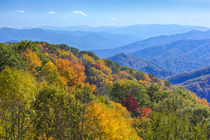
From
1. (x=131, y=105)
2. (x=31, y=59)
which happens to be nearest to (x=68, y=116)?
(x=131, y=105)

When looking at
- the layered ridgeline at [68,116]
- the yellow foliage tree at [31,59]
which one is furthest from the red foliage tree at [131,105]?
the yellow foliage tree at [31,59]

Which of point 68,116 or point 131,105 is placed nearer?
point 68,116

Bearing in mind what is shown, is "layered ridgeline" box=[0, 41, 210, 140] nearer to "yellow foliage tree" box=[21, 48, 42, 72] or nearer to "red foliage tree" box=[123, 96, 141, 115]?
"red foliage tree" box=[123, 96, 141, 115]

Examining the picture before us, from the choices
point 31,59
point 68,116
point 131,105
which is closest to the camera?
point 68,116

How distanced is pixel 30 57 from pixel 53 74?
20.4 meters

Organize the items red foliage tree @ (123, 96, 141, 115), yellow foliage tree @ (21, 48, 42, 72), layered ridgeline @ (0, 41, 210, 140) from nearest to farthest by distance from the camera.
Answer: layered ridgeline @ (0, 41, 210, 140), red foliage tree @ (123, 96, 141, 115), yellow foliage tree @ (21, 48, 42, 72)

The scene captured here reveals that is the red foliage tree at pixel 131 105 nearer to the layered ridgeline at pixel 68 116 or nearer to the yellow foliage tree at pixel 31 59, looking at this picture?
the layered ridgeline at pixel 68 116

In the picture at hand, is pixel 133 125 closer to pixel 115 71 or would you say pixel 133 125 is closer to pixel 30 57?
pixel 30 57

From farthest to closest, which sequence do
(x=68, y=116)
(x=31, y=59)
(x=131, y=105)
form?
(x=31, y=59), (x=131, y=105), (x=68, y=116)

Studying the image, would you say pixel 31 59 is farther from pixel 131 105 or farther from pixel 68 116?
pixel 68 116

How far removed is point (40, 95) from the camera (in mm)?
24344

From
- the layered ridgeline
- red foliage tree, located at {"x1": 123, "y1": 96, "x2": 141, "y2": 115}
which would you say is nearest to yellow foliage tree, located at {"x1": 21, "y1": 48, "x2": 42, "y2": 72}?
the layered ridgeline

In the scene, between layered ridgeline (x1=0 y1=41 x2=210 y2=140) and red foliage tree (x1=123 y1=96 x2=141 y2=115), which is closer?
layered ridgeline (x1=0 y1=41 x2=210 y2=140)

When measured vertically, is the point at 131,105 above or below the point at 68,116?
below
